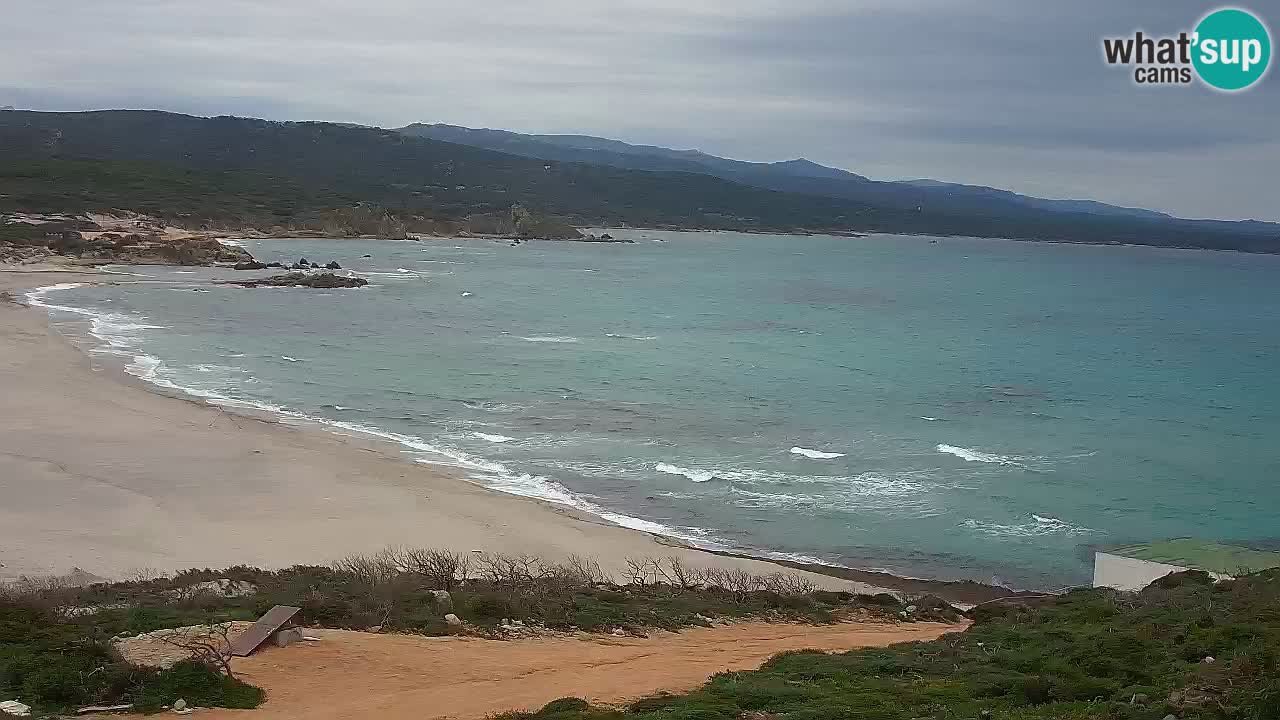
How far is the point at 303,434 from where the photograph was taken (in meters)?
28.7

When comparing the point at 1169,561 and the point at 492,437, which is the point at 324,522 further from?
the point at 1169,561

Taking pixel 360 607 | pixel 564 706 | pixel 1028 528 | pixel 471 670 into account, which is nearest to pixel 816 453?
pixel 1028 528

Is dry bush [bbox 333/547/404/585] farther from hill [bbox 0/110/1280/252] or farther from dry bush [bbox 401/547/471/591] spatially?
hill [bbox 0/110/1280/252]

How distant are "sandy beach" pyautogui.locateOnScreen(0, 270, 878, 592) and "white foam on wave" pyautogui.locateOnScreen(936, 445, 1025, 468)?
12.0m

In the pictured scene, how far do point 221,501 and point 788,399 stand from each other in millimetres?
22045

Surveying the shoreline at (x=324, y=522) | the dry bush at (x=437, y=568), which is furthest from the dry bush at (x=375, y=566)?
the shoreline at (x=324, y=522)

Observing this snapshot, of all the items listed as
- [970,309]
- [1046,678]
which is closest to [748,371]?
[1046,678]

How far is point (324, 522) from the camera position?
68.6 feet

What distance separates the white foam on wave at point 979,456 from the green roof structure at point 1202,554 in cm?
645

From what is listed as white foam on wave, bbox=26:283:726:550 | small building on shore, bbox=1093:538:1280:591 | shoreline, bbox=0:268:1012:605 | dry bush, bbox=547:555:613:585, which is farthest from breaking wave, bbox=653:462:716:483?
small building on shore, bbox=1093:538:1280:591

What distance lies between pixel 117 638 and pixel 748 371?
3568 cm

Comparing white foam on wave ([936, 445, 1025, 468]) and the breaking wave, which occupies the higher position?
white foam on wave ([936, 445, 1025, 468])

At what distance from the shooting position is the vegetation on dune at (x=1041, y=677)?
8.10 m

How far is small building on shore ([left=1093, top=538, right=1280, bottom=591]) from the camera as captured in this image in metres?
18.3
